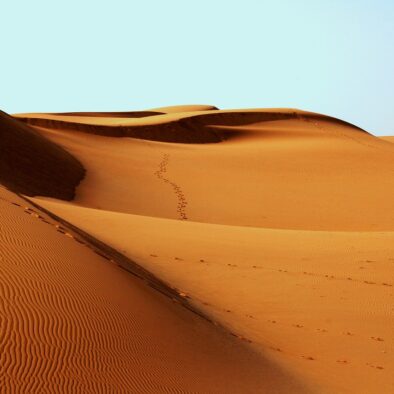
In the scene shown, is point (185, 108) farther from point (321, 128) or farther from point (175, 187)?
point (175, 187)

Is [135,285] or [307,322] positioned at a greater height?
[135,285]

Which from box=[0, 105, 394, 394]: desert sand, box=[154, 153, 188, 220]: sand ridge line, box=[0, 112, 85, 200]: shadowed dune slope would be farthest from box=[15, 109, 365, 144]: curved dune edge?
box=[0, 105, 394, 394]: desert sand

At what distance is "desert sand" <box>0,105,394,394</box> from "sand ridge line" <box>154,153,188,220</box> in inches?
3.3

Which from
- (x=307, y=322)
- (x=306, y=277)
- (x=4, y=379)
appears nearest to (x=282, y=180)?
(x=306, y=277)

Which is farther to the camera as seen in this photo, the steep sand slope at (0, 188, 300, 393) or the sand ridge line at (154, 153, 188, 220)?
the sand ridge line at (154, 153, 188, 220)

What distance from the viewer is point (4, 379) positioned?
443 centimetres

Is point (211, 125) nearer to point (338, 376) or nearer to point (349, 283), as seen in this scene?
point (349, 283)

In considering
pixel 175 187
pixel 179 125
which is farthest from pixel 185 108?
pixel 175 187

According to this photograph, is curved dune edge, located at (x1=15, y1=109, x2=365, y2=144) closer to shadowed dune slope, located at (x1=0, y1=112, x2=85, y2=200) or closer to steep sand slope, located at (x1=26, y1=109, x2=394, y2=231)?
steep sand slope, located at (x1=26, y1=109, x2=394, y2=231)

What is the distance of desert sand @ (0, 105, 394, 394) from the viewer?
18.2 ft

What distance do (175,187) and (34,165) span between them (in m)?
5.22

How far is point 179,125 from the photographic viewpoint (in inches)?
1709

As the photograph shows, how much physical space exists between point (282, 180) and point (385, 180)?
406 centimetres

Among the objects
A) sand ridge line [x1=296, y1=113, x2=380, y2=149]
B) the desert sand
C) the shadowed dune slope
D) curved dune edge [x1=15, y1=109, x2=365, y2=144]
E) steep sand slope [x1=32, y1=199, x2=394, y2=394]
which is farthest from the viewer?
sand ridge line [x1=296, y1=113, x2=380, y2=149]
